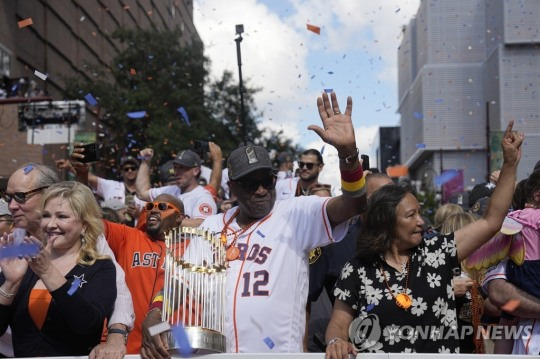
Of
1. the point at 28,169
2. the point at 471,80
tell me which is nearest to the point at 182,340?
the point at 28,169

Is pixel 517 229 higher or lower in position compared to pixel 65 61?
lower

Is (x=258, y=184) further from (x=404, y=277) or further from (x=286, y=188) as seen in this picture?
(x=286, y=188)

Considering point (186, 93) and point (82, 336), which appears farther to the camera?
point (186, 93)

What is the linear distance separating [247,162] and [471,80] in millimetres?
67790

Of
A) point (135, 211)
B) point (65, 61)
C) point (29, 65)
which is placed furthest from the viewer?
point (65, 61)

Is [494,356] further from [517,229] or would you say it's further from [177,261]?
[177,261]

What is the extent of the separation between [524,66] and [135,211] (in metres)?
58.7

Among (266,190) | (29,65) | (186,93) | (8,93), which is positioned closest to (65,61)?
(29,65)

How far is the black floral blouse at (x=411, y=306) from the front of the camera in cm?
393

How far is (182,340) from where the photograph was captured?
354 cm

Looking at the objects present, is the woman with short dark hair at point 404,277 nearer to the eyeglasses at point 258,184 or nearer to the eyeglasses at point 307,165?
the eyeglasses at point 258,184

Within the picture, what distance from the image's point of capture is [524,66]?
62.3m

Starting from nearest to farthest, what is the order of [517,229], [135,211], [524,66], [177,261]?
1. [177,261]
2. [517,229]
3. [135,211]
4. [524,66]

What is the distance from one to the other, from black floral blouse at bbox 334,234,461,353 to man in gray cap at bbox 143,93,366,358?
0.24 m
